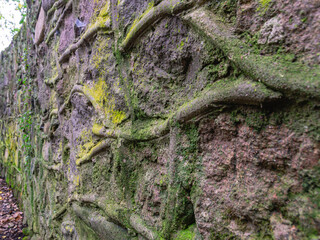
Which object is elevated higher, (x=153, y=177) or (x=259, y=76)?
(x=259, y=76)

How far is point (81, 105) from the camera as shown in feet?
4.34

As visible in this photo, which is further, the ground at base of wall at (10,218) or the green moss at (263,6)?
the ground at base of wall at (10,218)

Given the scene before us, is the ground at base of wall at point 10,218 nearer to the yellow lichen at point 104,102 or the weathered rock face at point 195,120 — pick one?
the weathered rock face at point 195,120

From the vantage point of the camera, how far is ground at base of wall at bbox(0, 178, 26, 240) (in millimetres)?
2633

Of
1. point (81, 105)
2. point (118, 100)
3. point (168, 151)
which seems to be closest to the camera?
point (168, 151)

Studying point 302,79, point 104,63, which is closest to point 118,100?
point 104,63

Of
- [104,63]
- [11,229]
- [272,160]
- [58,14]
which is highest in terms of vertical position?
[58,14]

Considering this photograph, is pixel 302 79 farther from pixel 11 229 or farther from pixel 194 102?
pixel 11 229

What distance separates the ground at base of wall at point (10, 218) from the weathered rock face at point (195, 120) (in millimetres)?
1705

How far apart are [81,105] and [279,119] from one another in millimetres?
1075

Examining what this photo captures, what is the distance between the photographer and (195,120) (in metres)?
0.63

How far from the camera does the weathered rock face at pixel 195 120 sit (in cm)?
45

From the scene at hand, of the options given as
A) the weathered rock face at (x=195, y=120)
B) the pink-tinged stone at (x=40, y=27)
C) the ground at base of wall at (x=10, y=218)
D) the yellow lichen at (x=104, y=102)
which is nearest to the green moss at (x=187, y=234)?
the weathered rock face at (x=195, y=120)

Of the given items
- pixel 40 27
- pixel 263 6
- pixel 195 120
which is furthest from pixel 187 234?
pixel 40 27
